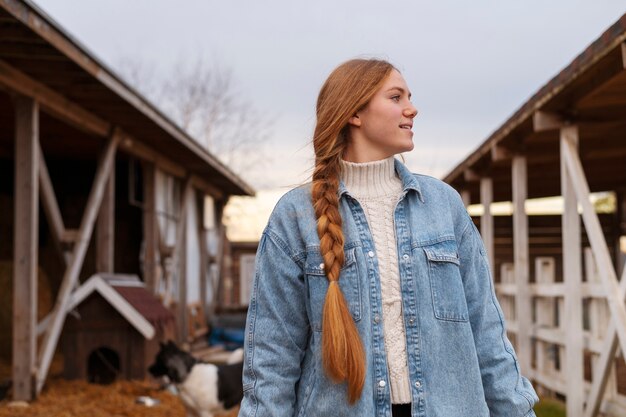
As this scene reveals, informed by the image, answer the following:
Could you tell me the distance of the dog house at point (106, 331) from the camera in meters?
10.3

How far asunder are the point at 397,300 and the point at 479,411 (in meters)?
0.35

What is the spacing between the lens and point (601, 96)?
22.7 ft

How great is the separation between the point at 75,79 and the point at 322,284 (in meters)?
6.57

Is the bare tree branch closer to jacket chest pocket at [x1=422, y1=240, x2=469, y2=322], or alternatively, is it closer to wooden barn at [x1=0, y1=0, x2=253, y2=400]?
wooden barn at [x1=0, y1=0, x2=253, y2=400]

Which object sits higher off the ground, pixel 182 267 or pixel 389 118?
pixel 389 118

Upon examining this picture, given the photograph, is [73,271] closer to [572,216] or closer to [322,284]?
[572,216]

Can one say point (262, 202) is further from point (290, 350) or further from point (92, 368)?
point (290, 350)

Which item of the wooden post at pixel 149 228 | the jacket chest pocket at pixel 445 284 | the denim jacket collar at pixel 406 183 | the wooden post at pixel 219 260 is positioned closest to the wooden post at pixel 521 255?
the wooden post at pixel 149 228

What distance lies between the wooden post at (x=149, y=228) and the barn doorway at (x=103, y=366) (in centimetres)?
234

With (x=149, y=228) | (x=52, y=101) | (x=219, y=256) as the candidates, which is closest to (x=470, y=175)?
(x=149, y=228)

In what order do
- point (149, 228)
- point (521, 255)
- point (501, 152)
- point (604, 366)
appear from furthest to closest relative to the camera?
point (149, 228) → point (501, 152) → point (521, 255) → point (604, 366)

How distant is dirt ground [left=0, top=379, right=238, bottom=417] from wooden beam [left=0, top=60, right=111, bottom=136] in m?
2.53

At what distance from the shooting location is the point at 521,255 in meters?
9.68

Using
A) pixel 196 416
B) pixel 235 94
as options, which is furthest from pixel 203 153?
pixel 235 94
